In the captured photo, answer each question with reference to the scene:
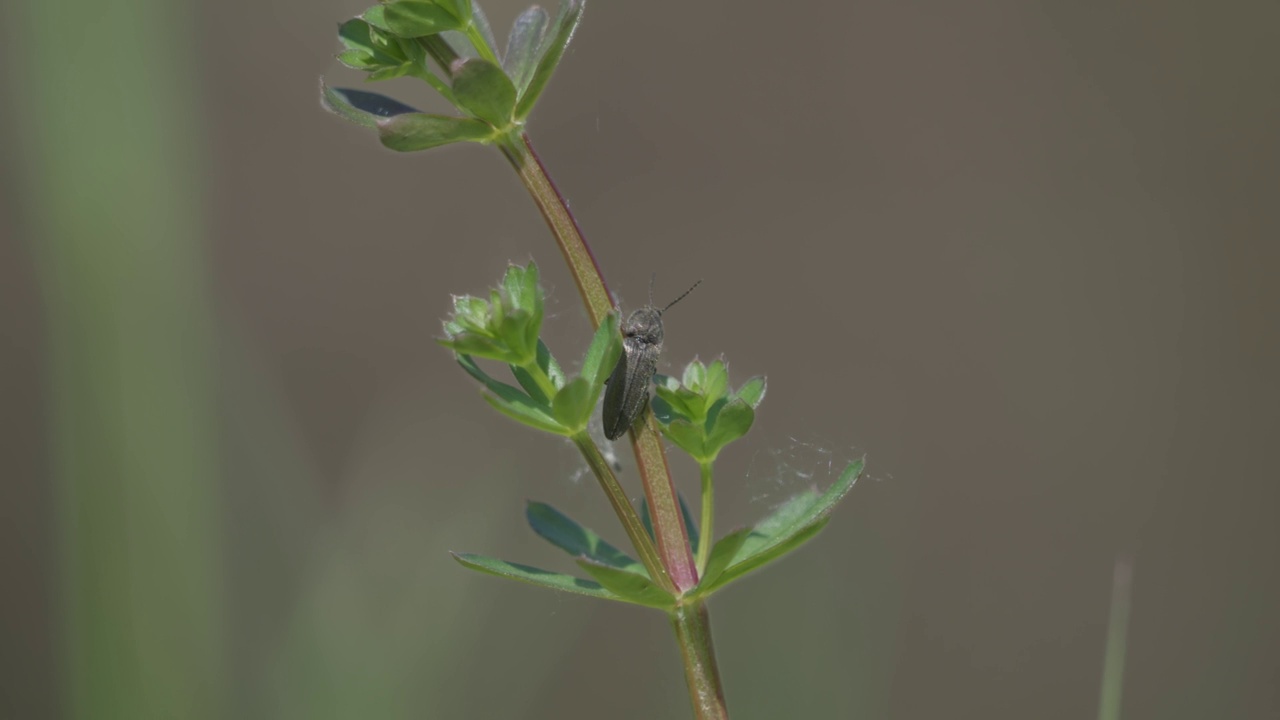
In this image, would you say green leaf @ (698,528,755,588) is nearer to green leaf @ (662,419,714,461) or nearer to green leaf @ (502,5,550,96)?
green leaf @ (662,419,714,461)

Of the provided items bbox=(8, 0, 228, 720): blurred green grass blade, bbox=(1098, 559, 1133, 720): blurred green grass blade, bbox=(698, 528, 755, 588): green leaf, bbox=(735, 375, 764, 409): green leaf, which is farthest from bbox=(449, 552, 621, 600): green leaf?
bbox=(8, 0, 228, 720): blurred green grass blade

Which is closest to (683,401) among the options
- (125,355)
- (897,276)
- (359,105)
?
(359,105)

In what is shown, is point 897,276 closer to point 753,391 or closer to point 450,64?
point 753,391

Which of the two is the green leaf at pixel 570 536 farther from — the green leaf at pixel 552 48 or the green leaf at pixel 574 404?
the green leaf at pixel 552 48

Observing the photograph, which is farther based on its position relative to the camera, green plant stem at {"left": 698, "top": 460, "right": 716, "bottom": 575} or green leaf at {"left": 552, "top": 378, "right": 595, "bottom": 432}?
green plant stem at {"left": 698, "top": 460, "right": 716, "bottom": 575}

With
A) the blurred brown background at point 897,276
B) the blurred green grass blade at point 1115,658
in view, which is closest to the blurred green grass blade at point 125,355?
the blurred brown background at point 897,276

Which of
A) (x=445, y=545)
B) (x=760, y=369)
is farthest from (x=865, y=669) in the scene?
(x=760, y=369)
